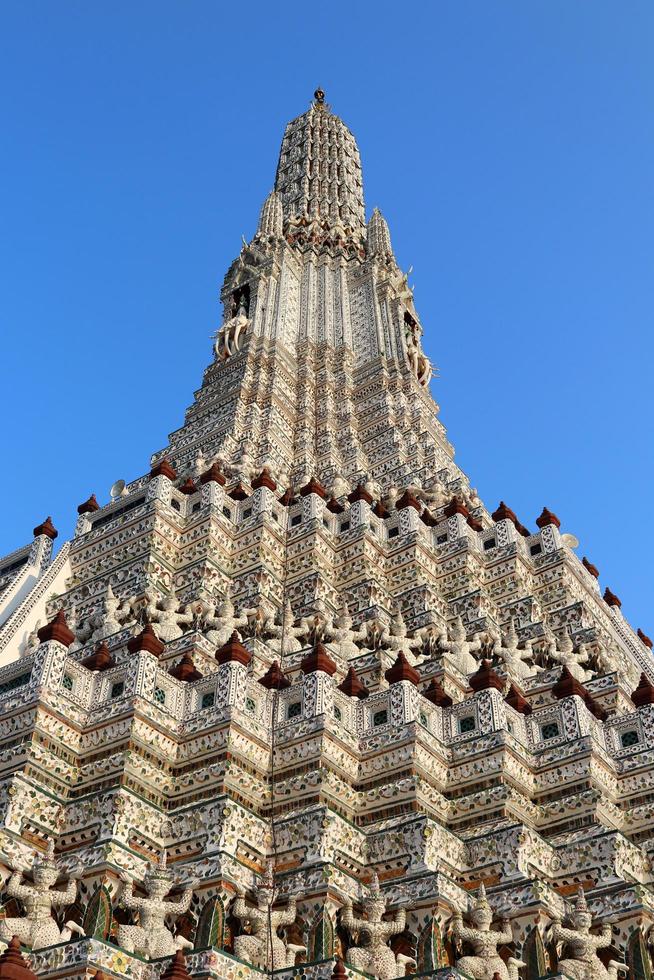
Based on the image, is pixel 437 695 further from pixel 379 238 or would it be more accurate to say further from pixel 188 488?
pixel 379 238

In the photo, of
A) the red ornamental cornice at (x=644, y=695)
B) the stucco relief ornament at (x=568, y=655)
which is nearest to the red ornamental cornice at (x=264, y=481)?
the stucco relief ornament at (x=568, y=655)

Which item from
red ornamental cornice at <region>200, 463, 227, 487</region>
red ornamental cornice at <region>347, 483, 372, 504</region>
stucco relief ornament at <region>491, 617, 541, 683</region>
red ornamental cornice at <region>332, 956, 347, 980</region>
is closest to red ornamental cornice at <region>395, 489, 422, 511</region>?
red ornamental cornice at <region>347, 483, 372, 504</region>

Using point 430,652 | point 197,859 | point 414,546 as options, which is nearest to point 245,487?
point 414,546

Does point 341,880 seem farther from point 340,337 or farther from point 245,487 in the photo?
point 340,337

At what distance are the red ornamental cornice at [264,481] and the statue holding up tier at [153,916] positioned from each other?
11.8 m

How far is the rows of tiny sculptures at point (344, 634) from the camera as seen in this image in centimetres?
1939

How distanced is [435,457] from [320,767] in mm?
14480

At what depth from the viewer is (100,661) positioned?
17.2 m

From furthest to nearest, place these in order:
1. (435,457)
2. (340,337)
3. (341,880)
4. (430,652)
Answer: (340,337)
(435,457)
(430,652)
(341,880)

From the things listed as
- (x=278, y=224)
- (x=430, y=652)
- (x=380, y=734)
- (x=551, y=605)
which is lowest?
(x=380, y=734)

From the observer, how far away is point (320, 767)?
49.1ft

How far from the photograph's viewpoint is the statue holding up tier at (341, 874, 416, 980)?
470 inches

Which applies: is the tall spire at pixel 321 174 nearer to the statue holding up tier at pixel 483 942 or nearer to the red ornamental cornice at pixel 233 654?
the red ornamental cornice at pixel 233 654

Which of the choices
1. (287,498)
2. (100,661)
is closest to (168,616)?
(100,661)
